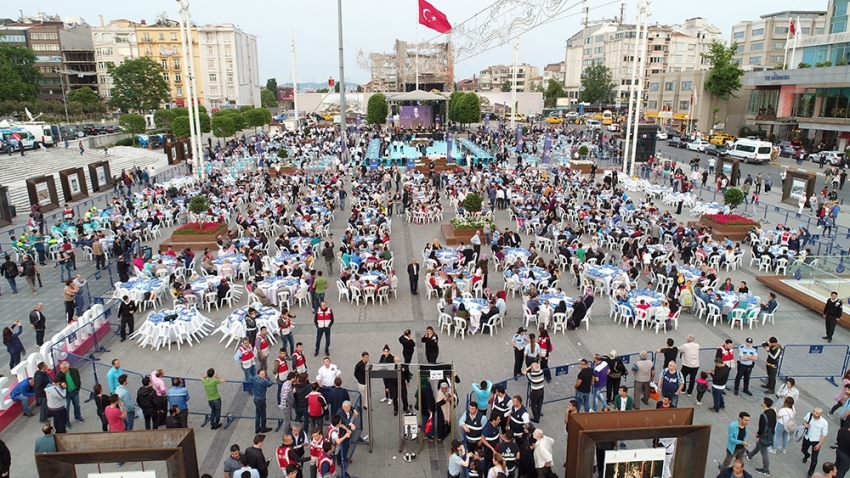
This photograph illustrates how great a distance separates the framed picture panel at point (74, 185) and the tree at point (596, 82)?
79.5 meters

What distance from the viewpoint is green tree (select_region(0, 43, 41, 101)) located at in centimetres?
5841

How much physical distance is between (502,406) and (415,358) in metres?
3.74

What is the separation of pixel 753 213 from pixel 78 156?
45168 millimetres

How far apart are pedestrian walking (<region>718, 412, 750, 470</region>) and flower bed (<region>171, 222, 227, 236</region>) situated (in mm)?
16745

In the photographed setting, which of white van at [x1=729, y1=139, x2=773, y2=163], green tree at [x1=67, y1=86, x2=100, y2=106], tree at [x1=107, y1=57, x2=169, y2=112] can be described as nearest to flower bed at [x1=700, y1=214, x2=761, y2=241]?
white van at [x1=729, y1=139, x2=773, y2=163]

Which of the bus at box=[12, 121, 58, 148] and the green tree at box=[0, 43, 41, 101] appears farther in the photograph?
the green tree at box=[0, 43, 41, 101]

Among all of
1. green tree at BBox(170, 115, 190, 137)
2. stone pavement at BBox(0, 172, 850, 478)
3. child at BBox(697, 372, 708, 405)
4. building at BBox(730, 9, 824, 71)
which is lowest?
stone pavement at BBox(0, 172, 850, 478)

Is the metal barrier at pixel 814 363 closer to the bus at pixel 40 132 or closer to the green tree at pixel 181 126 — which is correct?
the green tree at pixel 181 126

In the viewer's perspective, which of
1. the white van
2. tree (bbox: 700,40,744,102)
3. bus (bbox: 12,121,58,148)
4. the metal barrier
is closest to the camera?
the metal barrier

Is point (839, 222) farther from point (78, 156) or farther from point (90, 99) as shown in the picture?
point (90, 99)

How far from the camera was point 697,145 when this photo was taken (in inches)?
1885

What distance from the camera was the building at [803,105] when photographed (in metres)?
43.9

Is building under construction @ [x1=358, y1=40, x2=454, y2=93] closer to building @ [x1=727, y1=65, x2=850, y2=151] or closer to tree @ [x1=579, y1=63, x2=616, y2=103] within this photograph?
tree @ [x1=579, y1=63, x2=616, y2=103]

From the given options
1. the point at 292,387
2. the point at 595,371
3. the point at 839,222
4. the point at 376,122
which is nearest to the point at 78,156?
the point at 376,122
